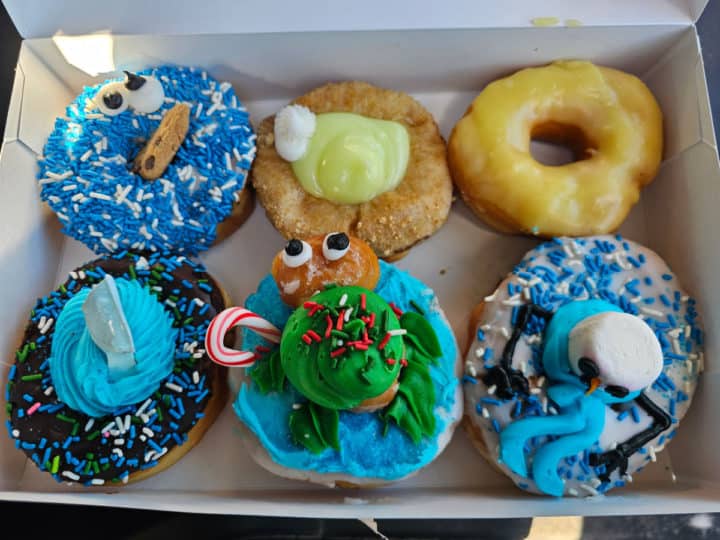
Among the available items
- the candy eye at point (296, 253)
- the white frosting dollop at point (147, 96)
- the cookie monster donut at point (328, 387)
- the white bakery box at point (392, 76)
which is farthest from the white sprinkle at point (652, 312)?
the white frosting dollop at point (147, 96)

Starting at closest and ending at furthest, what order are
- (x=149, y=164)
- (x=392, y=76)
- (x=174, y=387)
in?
(x=174, y=387)
(x=149, y=164)
(x=392, y=76)

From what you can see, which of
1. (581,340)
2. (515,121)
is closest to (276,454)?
(581,340)

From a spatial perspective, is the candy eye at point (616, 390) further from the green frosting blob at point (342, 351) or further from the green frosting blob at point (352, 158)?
the green frosting blob at point (352, 158)

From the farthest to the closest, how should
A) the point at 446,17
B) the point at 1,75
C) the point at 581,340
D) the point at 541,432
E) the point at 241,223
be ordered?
the point at 1,75
the point at 241,223
the point at 446,17
the point at 541,432
the point at 581,340

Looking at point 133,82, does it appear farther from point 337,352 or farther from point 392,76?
point 337,352

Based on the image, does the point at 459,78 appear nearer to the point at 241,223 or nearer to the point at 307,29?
the point at 307,29

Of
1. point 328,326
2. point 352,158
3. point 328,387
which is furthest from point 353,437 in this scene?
point 352,158
